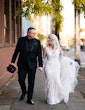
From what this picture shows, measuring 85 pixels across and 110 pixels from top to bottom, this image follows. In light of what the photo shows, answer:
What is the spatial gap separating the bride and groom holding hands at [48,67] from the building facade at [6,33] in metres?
3.23

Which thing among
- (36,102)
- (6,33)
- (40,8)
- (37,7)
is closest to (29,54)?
(36,102)

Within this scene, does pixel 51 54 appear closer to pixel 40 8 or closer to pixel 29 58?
pixel 29 58

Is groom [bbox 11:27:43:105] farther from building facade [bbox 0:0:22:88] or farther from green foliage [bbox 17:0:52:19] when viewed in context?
green foliage [bbox 17:0:52:19]

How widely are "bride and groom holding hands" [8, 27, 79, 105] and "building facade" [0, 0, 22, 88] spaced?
3231 mm

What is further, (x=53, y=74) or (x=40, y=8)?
(x=40, y=8)

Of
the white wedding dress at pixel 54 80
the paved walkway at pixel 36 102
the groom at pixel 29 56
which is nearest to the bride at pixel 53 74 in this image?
the white wedding dress at pixel 54 80

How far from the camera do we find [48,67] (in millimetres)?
9812

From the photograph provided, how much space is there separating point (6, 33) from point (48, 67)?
21.3 feet

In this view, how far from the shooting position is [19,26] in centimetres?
2084

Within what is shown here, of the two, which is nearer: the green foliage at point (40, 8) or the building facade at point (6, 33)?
the building facade at point (6, 33)

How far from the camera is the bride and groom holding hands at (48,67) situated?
9492mm

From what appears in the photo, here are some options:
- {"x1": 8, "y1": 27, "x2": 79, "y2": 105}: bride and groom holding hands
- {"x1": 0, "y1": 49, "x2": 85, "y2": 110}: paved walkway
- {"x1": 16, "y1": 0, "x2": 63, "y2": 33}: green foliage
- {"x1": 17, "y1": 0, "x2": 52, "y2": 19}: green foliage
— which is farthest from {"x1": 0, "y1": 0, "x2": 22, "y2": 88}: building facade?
{"x1": 8, "y1": 27, "x2": 79, "y2": 105}: bride and groom holding hands

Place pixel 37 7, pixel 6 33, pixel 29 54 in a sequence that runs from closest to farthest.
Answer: pixel 29 54
pixel 37 7
pixel 6 33

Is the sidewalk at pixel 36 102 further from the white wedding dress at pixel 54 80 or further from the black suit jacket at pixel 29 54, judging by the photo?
the black suit jacket at pixel 29 54
